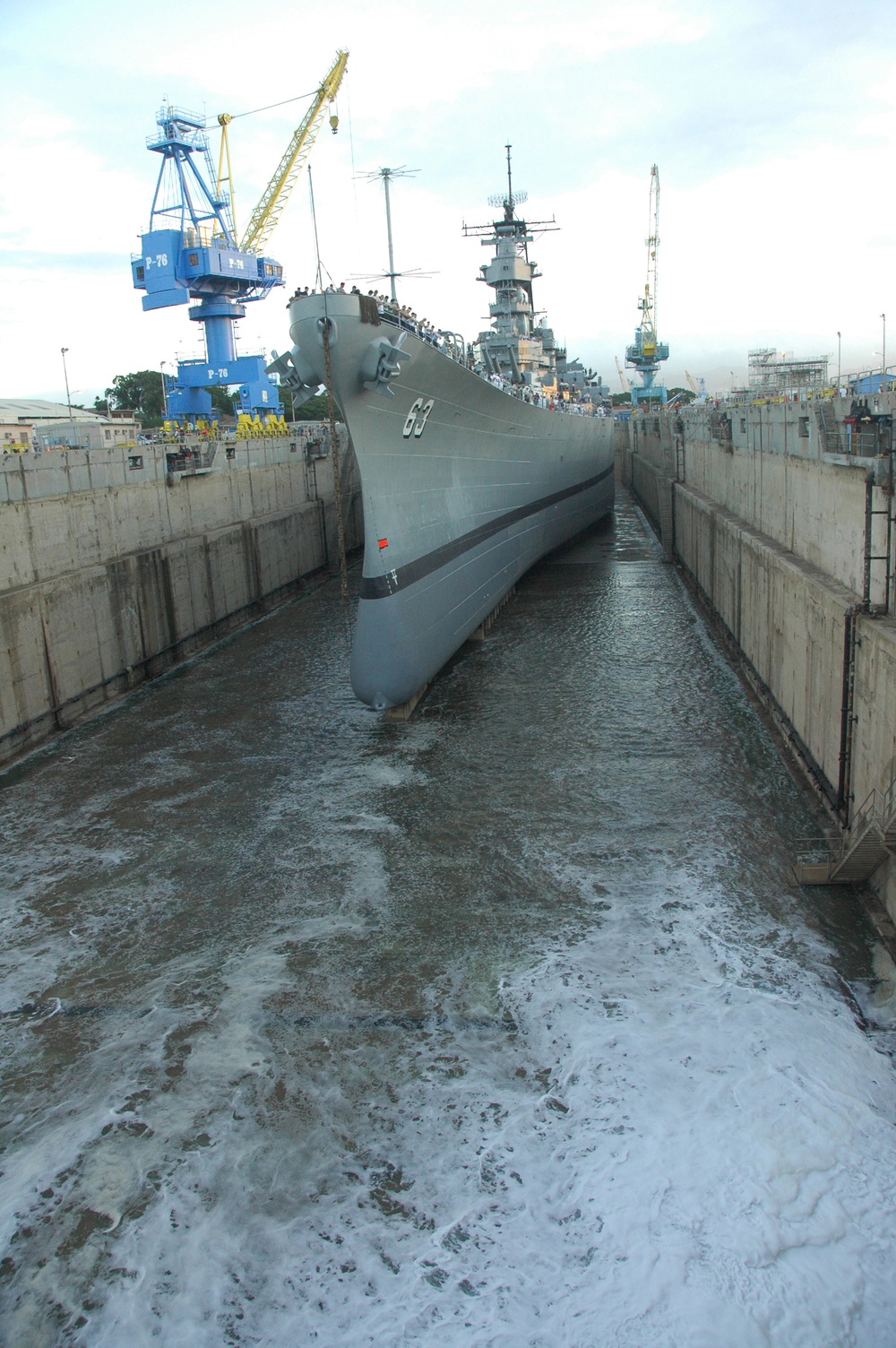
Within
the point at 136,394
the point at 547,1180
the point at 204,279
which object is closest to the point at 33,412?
the point at 204,279

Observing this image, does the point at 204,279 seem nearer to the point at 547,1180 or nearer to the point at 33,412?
the point at 33,412

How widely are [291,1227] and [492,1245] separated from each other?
3.93 ft

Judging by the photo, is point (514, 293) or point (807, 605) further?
point (514, 293)

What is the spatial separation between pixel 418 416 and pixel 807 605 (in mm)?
6665

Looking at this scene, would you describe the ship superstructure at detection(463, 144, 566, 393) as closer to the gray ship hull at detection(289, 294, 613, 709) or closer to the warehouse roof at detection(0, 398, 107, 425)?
the gray ship hull at detection(289, 294, 613, 709)

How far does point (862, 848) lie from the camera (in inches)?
303

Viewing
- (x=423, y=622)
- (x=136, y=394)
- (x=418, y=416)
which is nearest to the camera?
(x=418, y=416)

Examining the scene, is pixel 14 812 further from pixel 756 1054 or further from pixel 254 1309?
pixel 756 1054

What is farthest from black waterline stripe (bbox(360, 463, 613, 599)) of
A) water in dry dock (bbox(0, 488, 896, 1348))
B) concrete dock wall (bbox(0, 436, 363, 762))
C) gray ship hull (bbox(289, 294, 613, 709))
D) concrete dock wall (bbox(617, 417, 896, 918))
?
concrete dock wall (bbox(617, 417, 896, 918))

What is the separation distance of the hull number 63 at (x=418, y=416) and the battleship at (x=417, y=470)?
0.03 m

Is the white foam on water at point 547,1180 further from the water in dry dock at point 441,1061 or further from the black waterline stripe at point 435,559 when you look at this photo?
the black waterline stripe at point 435,559

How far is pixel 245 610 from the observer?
22.1 meters

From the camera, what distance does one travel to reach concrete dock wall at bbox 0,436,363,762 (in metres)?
13.5

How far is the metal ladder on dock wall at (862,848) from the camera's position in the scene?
23.7 ft
